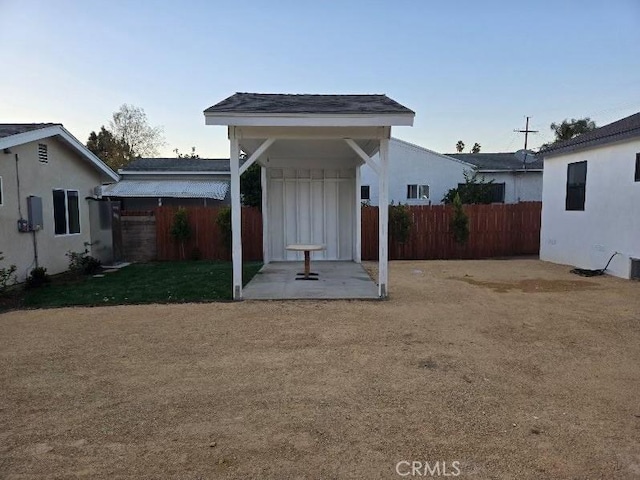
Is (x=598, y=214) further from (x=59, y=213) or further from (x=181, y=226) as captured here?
(x=59, y=213)

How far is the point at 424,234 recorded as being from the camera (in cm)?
1388

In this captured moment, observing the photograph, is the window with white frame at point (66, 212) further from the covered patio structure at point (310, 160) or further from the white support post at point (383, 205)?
the white support post at point (383, 205)

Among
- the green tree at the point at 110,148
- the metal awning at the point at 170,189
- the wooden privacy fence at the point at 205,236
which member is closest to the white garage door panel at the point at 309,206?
the wooden privacy fence at the point at 205,236

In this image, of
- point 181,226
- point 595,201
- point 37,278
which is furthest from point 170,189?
point 595,201

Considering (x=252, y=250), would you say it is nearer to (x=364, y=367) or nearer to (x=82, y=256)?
(x=82, y=256)

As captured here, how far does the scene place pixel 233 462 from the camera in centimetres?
252

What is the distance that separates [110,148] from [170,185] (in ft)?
53.2

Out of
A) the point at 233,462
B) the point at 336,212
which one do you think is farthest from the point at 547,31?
the point at 233,462

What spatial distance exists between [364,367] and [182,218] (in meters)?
10.4

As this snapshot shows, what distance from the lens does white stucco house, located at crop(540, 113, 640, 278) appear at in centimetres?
914

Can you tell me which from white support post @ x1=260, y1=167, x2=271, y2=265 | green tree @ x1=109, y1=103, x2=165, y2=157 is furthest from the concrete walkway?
green tree @ x1=109, y1=103, x2=165, y2=157

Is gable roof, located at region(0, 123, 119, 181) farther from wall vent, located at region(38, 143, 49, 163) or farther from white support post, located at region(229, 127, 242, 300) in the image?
white support post, located at region(229, 127, 242, 300)

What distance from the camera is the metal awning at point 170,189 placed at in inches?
744

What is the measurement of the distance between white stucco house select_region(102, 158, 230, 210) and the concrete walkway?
9.93 m
